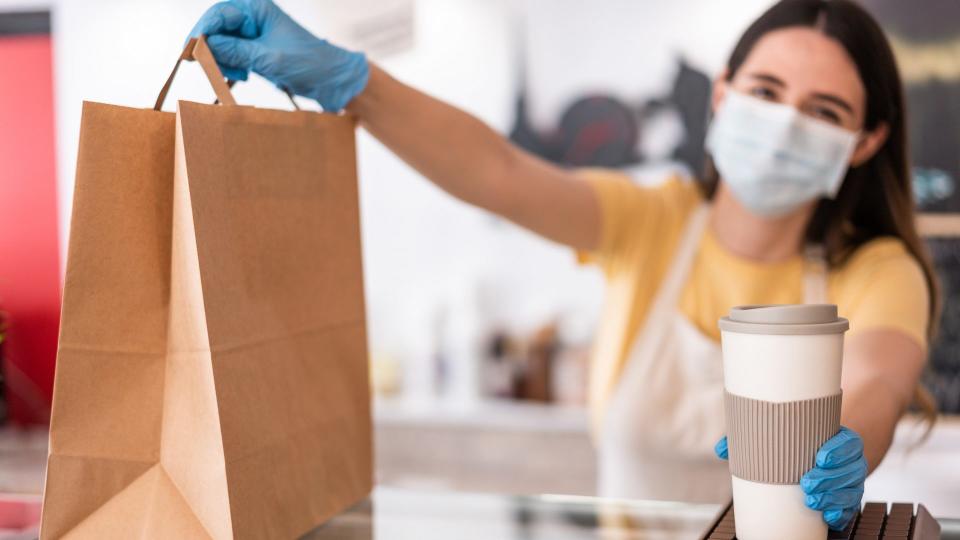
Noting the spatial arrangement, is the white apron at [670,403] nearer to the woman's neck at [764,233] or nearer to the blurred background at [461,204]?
the woman's neck at [764,233]

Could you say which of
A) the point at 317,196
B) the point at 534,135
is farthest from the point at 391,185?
the point at 317,196

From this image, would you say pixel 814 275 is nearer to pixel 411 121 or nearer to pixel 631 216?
pixel 631 216

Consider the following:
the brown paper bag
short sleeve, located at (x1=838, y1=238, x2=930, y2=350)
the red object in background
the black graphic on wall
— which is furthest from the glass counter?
the red object in background

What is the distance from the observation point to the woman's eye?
1424 millimetres

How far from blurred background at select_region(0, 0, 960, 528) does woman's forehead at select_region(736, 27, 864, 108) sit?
3.69ft

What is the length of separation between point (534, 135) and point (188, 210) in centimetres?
203

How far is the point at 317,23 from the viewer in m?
2.76

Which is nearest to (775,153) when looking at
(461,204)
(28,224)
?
(461,204)

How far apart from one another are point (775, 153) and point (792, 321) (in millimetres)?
778

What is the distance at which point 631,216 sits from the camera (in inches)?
63.2

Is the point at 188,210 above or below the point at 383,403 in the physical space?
above

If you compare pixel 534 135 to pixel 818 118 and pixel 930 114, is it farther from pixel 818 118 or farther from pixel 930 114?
pixel 818 118

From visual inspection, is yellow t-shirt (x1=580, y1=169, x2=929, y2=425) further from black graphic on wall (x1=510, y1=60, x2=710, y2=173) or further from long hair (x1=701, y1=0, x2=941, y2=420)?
black graphic on wall (x1=510, y1=60, x2=710, y2=173)

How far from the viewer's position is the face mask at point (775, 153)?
4.56ft
